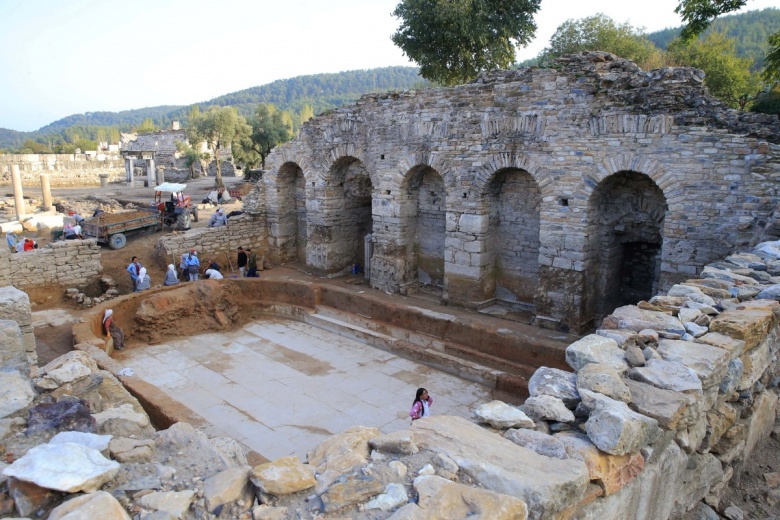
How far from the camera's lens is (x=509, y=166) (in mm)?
11477

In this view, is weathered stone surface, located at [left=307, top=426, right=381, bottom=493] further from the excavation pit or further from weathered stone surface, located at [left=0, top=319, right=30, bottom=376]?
the excavation pit

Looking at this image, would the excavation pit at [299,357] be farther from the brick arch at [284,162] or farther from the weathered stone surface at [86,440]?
the weathered stone surface at [86,440]

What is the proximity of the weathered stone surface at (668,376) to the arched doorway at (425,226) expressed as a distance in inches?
376

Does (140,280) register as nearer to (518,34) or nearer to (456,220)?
(456,220)

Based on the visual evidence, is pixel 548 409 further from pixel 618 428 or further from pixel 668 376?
pixel 668 376

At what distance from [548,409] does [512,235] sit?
30.0ft

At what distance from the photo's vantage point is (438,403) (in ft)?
29.8

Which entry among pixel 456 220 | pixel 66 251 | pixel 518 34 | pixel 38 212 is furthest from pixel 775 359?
pixel 38 212

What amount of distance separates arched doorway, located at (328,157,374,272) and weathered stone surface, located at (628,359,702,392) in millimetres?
11254

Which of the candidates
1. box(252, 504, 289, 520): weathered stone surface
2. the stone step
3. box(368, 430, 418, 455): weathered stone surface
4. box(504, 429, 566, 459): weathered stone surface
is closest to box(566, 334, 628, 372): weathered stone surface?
box(504, 429, 566, 459): weathered stone surface

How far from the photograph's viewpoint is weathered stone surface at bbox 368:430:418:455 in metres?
3.15

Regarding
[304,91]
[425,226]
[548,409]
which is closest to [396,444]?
[548,409]

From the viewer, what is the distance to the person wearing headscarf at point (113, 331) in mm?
10711

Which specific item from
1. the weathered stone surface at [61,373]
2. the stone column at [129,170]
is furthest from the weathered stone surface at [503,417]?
the stone column at [129,170]
